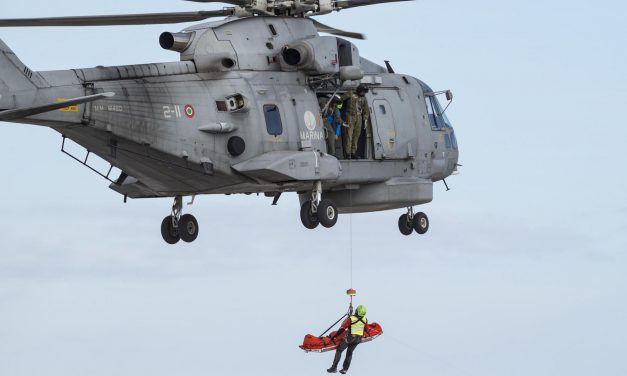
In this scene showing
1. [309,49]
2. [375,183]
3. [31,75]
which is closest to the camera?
[31,75]

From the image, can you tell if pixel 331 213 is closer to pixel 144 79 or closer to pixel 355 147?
pixel 355 147

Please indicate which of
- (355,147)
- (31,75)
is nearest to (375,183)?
(355,147)

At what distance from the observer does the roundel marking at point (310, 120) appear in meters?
36.7

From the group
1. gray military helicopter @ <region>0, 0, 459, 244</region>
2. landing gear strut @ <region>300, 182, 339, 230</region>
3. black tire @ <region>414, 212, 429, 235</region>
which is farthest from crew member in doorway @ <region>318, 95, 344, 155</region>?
black tire @ <region>414, 212, 429, 235</region>

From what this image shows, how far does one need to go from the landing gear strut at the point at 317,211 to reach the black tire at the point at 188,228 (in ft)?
8.20

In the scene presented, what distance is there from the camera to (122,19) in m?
36.0

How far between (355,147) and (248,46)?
12.2 ft

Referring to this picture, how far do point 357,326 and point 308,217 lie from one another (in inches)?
120

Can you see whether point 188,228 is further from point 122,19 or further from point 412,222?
point 412,222

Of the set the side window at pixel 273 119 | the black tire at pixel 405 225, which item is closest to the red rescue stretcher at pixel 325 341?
the side window at pixel 273 119

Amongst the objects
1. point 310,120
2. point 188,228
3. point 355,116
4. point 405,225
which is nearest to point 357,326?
point 310,120

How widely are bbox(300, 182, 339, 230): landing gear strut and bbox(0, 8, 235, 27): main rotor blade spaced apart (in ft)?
14.4

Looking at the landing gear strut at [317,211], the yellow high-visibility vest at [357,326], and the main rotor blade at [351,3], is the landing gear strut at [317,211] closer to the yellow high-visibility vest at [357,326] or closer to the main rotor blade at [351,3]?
the yellow high-visibility vest at [357,326]

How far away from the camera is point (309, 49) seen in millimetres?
36500
